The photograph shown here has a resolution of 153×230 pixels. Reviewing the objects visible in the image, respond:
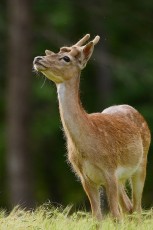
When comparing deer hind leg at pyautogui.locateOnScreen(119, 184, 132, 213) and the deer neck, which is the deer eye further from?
deer hind leg at pyautogui.locateOnScreen(119, 184, 132, 213)

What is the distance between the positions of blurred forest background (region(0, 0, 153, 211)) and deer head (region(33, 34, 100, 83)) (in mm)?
7588

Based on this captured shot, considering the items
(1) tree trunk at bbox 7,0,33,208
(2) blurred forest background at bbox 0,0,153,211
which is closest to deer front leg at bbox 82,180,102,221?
(2) blurred forest background at bbox 0,0,153,211

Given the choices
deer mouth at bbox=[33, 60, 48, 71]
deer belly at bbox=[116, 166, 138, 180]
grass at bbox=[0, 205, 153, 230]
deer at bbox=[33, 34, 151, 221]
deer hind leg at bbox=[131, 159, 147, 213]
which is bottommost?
grass at bbox=[0, 205, 153, 230]

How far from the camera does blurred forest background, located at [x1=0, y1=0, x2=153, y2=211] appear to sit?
1991cm

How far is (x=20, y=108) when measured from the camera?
19906 mm

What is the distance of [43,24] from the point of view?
2409 cm

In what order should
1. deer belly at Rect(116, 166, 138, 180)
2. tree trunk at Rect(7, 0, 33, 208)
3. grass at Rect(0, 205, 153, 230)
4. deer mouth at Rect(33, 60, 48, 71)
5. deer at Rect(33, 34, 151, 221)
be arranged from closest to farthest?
1. grass at Rect(0, 205, 153, 230)
2. deer mouth at Rect(33, 60, 48, 71)
3. deer at Rect(33, 34, 151, 221)
4. deer belly at Rect(116, 166, 138, 180)
5. tree trunk at Rect(7, 0, 33, 208)

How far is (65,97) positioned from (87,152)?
0.59 m

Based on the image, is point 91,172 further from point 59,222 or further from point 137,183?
point 137,183

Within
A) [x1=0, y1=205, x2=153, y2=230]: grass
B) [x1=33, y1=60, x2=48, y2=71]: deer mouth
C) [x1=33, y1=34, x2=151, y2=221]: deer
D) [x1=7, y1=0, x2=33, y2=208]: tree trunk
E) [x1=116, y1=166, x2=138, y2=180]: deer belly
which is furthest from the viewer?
[x1=7, y1=0, x2=33, y2=208]: tree trunk

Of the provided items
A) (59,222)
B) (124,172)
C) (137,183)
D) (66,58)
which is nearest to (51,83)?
→ (137,183)

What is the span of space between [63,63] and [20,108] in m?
8.17

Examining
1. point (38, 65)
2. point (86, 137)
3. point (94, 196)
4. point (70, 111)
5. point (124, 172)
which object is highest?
point (38, 65)

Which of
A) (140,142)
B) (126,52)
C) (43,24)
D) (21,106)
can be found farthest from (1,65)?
(140,142)
